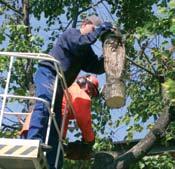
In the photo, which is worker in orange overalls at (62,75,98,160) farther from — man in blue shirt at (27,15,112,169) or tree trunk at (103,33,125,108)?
tree trunk at (103,33,125,108)

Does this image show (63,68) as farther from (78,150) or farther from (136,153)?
(136,153)

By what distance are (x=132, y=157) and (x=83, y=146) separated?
4.38 ft

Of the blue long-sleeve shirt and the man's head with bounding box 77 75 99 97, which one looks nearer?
the blue long-sleeve shirt

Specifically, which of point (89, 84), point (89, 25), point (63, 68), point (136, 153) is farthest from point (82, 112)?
point (136, 153)

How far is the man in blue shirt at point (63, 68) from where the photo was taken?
6184 millimetres

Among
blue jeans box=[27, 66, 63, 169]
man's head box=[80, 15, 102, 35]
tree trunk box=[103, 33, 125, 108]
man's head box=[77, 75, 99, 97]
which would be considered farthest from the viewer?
man's head box=[77, 75, 99, 97]

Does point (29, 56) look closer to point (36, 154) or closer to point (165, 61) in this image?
point (36, 154)

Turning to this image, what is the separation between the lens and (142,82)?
11141 mm

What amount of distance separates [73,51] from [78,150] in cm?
109

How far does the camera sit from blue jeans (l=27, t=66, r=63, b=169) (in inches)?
242

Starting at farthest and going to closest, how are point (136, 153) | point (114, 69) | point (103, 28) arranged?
point (136, 153) < point (114, 69) < point (103, 28)

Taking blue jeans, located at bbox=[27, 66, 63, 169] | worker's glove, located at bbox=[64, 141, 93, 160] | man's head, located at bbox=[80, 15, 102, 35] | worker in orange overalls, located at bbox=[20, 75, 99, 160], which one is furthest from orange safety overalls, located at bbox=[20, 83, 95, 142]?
man's head, located at bbox=[80, 15, 102, 35]

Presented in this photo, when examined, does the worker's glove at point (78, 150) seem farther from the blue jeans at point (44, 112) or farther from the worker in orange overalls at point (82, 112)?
the blue jeans at point (44, 112)

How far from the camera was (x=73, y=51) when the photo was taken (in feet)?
21.5
